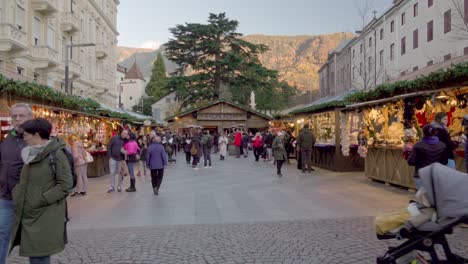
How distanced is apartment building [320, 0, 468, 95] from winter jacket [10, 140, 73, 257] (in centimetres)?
1926

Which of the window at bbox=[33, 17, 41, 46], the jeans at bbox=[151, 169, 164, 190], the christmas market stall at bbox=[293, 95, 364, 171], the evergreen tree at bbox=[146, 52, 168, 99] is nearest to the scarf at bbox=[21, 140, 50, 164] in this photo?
the jeans at bbox=[151, 169, 164, 190]

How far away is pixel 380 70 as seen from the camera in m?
36.3

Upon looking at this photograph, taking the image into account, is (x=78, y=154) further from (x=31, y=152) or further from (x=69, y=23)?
(x=69, y=23)

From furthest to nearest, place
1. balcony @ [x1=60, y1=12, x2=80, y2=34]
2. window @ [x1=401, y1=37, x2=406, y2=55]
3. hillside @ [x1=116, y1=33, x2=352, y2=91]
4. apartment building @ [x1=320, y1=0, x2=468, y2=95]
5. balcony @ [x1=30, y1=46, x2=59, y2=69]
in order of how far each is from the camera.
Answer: hillside @ [x1=116, y1=33, x2=352, y2=91], window @ [x1=401, y1=37, x2=406, y2=55], balcony @ [x1=60, y1=12, x2=80, y2=34], apartment building @ [x1=320, y1=0, x2=468, y2=95], balcony @ [x1=30, y1=46, x2=59, y2=69]

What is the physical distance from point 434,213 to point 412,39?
32186 millimetres

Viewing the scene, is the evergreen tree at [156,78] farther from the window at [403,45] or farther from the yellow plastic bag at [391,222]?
the yellow plastic bag at [391,222]

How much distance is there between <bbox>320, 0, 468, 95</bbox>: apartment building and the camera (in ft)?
84.2

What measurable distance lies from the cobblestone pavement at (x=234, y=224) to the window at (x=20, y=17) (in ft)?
48.6

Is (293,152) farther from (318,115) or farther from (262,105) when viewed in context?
(262,105)

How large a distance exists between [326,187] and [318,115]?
8097 millimetres

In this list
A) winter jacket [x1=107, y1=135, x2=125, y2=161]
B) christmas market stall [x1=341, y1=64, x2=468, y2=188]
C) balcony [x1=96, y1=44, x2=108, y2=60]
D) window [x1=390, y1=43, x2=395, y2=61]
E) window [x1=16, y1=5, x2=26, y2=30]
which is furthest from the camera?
balcony [x1=96, y1=44, x2=108, y2=60]

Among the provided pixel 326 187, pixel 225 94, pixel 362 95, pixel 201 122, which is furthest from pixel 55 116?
pixel 225 94

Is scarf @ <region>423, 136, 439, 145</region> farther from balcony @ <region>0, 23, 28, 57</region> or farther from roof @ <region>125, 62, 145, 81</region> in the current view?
roof @ <region>125, 62, 145, 81</region>

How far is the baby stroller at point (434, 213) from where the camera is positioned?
351 cm
